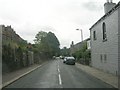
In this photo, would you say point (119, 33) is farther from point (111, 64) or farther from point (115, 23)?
point (111, 64)

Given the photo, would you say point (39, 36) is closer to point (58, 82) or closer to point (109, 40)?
point (109, 40)

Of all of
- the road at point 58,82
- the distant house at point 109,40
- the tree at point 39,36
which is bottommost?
the road at point 58,82

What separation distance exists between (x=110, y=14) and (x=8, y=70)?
34.8ft

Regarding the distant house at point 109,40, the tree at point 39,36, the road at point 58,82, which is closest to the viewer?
the road at point 58,82

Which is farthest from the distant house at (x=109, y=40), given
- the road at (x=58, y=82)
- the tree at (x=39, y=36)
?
the tree at (x=39, y=36)

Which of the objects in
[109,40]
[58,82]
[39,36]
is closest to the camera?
[58,82]

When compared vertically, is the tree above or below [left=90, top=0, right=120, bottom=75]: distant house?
above

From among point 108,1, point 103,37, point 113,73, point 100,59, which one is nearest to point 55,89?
point 113,73

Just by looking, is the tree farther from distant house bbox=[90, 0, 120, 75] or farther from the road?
the road

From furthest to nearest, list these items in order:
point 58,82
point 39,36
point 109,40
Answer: point 39,36, point 109,40, point 58,82

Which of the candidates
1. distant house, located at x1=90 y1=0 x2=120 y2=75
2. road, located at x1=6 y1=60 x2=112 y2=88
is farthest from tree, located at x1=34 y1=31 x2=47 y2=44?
road, located at x1=6 y1=60 x2=112 y2=88

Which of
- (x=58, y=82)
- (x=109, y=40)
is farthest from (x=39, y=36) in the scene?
(x=58, y=82)

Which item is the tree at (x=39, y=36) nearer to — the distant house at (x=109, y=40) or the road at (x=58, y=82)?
the distant house at (x=109, y=40)

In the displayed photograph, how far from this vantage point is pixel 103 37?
3088cm
